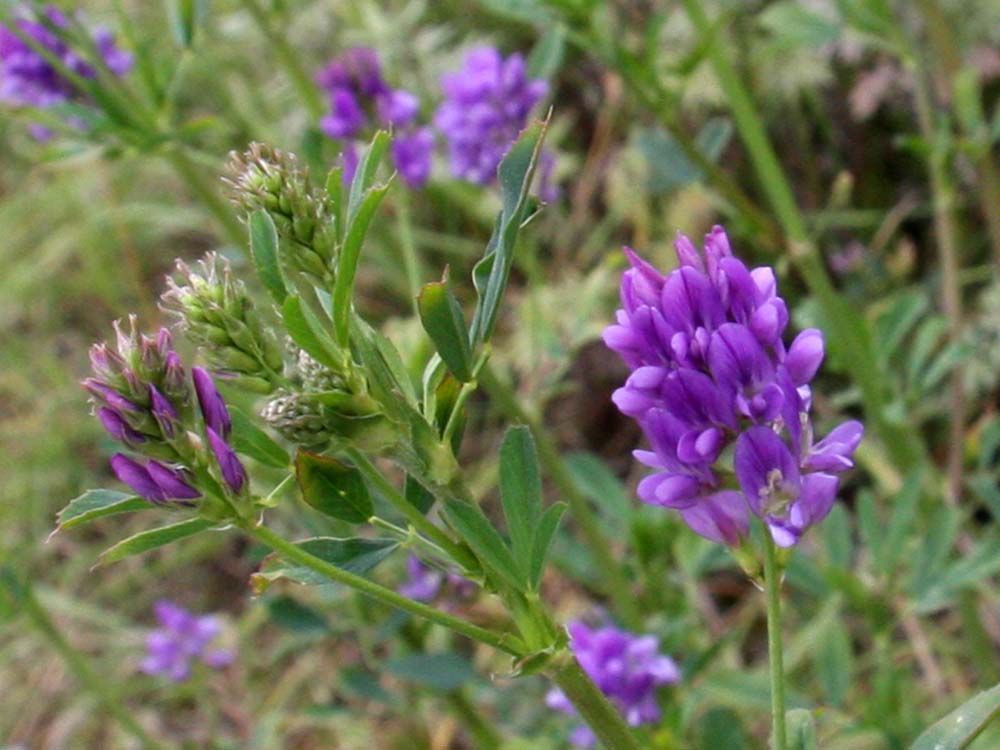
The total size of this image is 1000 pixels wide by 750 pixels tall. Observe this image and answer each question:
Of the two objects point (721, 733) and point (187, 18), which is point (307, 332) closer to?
point (721, 733)

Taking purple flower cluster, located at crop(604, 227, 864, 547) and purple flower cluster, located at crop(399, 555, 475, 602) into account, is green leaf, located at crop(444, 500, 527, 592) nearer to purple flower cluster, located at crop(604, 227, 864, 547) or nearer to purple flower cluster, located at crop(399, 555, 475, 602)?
purple flower cluster, located at crop(604, 227, 864, 547)

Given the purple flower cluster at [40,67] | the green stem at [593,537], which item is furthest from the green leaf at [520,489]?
the purple flower cluster at [40,67]

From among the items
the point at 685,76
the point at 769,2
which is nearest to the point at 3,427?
the point at 769,2

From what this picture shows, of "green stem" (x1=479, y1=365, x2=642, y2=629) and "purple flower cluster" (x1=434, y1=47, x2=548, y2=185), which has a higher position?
"purple flower cluster" (x1=434, y1=47, x2=548, y2=185)

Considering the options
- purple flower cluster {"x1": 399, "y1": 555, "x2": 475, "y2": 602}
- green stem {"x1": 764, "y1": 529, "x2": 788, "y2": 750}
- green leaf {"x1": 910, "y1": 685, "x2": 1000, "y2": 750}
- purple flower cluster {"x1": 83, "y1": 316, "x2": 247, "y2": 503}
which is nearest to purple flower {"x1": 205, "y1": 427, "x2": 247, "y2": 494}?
purple flower cluster {"x1": 83, "y1": 316, "x2": 247, "y2": 503}

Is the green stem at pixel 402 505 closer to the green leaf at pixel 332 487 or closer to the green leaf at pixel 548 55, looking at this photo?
the green leaf at pixel 332 487

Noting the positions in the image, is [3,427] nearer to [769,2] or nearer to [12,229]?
[12,229]
